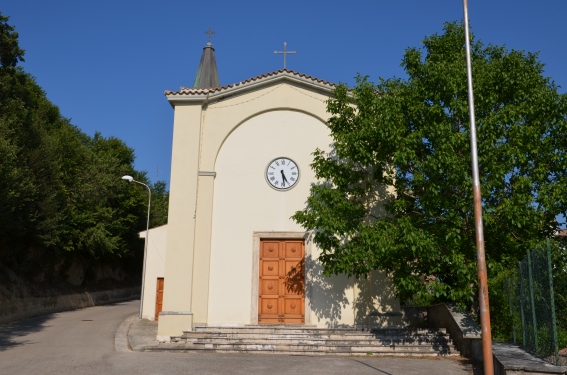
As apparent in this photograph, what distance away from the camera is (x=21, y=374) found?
980cm

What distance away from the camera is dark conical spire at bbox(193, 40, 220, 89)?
1195 inches

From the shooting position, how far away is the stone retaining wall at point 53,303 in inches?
842

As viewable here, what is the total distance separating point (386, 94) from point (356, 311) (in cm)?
614

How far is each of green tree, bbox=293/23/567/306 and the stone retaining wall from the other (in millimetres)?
15261

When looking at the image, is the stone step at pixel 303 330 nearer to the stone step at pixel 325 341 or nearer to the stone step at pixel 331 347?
the stone step at pixel 325 341

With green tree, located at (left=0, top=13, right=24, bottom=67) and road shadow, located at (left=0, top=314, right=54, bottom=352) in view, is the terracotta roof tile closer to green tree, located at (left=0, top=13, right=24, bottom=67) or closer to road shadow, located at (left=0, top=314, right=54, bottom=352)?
green tree, located at (left=0, top=13, right=24, bottom=67)

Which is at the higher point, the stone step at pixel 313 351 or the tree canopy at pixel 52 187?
the tree canopy at pixel 52 187

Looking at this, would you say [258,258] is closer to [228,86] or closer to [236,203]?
[236,203]

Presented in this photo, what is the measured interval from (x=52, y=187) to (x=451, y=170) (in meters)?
20.6

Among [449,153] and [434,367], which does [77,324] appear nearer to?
[434,367]

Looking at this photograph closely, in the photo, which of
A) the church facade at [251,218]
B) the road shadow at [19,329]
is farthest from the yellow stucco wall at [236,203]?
the road shadow at [19,329]

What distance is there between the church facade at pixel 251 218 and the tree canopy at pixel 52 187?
20.3 feet

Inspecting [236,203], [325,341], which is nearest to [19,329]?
[236,203]

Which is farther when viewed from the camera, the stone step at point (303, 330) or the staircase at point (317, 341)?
the stone step at point (303, 330)
